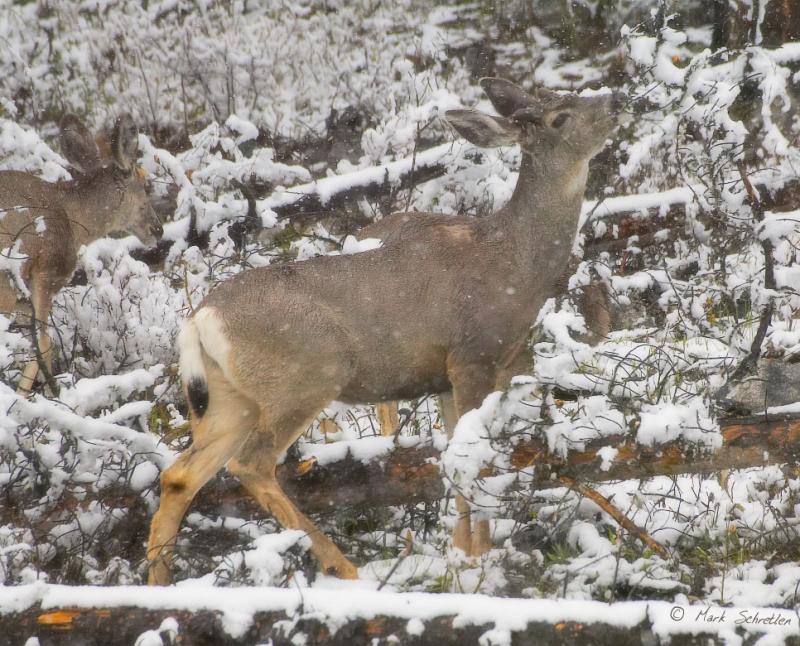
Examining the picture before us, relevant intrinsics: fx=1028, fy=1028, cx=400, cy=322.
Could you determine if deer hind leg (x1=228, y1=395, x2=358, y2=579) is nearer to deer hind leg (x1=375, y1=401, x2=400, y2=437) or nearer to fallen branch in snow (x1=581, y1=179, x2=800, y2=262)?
deer hind leg (x1=375, y1=401, x2=400, y2=437)

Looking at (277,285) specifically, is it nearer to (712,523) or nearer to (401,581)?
(401,581)

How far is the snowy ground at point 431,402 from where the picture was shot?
13.8 feet

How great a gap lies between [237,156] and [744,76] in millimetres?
4631

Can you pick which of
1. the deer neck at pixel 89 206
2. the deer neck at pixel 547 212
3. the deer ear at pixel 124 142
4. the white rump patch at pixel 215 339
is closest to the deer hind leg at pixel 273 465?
the white rump patch at pixel 215 339

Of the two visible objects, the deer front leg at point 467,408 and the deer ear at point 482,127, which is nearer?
the deer front leg at point 467,408

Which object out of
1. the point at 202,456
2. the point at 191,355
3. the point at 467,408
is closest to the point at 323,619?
the point at 202,456

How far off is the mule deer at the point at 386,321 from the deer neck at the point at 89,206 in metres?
4.11

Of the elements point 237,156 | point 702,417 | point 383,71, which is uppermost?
point 383,71

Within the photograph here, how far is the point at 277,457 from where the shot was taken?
16.2ft

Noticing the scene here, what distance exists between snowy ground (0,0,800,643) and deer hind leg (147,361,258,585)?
16 centimetres

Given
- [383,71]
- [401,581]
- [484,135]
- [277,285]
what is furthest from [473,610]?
[383,71]

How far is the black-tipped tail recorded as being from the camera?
4.95 metres

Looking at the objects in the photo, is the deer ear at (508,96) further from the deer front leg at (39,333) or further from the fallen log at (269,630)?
the fallen log at (269,630)

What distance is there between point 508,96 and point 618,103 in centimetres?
70
